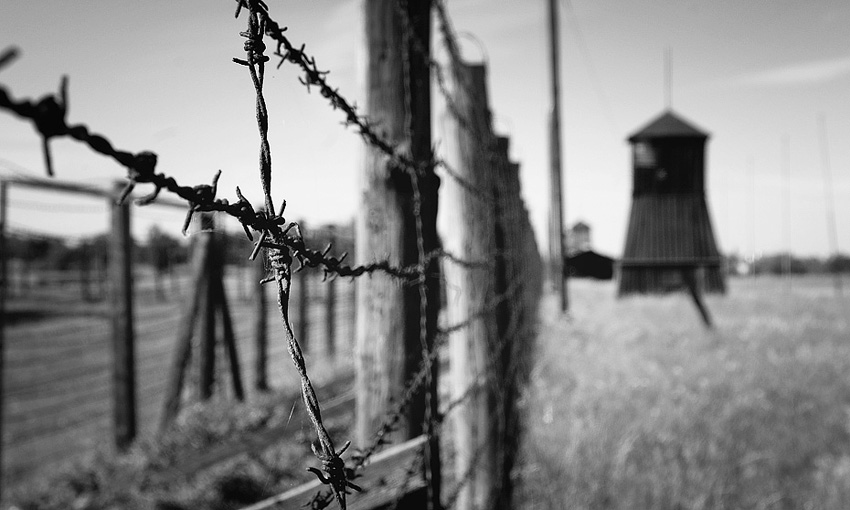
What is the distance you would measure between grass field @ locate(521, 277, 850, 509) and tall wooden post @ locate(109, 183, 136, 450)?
3.25 metres

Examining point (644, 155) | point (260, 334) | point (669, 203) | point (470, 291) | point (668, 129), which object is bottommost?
point (260, 334)

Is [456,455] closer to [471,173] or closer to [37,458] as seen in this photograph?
[471,173]

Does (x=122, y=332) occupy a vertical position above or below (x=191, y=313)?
below

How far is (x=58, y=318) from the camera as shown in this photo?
1930 cm

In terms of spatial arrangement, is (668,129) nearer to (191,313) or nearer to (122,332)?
(191,313)

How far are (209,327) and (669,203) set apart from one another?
38.6ft

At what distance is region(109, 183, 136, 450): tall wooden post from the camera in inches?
176

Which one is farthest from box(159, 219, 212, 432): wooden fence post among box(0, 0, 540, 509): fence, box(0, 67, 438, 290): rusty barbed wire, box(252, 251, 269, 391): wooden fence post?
box(0, 67, 438, 290): rusty barbed wire

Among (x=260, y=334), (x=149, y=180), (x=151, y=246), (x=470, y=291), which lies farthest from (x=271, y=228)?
(x=151, y=246)

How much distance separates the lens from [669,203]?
1347cm

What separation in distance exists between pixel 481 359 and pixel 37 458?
7.34 metres

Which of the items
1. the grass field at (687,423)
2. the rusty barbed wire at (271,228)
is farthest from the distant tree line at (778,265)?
the rusty barbed wire at (271,228)

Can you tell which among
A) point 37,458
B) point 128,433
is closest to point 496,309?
Result: point 128,433

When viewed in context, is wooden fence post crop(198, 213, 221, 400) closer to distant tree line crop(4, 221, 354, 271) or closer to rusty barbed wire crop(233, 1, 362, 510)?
distant tree line crop(4, 221, 354, 271)
